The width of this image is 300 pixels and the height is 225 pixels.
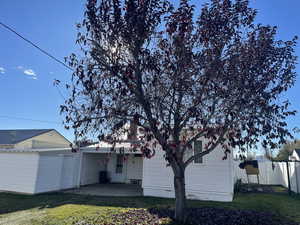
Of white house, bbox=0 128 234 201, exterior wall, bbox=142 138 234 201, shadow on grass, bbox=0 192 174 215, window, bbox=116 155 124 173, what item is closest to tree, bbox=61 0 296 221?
white house, bbox=0 128 234 201

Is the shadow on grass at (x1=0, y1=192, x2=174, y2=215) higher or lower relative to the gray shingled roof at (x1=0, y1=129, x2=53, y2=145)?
lower

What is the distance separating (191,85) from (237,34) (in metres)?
1.94

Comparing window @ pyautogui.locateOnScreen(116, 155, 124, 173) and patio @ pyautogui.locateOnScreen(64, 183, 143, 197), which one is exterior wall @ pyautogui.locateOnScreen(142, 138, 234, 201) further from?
window @ pyautogui.locateOnScreen(116, 155, 124, 173)

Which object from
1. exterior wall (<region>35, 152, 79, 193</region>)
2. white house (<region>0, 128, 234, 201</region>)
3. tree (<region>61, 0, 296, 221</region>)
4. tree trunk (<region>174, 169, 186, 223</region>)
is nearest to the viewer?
tree (<region>61, 0, 296, 221</region>)

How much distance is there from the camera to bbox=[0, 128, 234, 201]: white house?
9.80 meters

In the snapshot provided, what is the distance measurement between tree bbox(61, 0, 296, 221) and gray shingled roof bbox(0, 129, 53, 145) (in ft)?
63.4

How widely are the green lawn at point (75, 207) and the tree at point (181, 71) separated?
10.6ft

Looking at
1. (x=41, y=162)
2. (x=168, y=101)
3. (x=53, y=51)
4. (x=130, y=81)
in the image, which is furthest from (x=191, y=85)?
(x=41, y=162)

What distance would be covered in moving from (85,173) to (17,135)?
12819 millimetres

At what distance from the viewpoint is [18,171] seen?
1146 cm

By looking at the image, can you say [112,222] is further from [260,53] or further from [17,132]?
[17,132]

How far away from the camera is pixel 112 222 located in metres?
6.07

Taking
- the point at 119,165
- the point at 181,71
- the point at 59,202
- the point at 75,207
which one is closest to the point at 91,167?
the point at 119,165

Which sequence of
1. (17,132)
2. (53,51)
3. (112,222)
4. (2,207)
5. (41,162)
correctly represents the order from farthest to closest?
(17,132)
(41,162)
(2,207)
(53,51)
(112,222)
